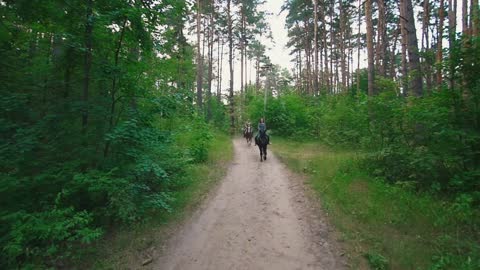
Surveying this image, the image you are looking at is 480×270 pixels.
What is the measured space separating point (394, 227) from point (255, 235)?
256 cm

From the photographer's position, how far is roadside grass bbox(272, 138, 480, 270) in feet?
12.0

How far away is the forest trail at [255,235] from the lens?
153 inches

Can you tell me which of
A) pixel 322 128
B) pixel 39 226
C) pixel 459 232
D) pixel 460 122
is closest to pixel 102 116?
pixel 39 226

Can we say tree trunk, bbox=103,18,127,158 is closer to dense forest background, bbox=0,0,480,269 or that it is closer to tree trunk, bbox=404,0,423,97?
dense forest background, bbox=0,0,480,269

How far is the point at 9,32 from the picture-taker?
477cm

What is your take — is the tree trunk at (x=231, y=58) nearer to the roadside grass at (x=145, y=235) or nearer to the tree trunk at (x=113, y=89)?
the roadside grass at (x=145, y=235)

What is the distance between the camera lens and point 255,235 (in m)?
4.71

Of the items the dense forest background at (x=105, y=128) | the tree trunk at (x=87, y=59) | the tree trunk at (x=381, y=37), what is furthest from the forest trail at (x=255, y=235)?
the tree trunk at (x=381, y=37)

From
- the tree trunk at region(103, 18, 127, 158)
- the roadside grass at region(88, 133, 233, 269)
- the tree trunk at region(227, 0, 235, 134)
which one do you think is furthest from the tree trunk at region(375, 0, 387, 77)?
the tree trunk at region(103, 18, 127, 158)

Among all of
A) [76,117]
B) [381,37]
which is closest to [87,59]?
[76,117]

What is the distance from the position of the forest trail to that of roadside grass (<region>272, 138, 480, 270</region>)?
1.44ft

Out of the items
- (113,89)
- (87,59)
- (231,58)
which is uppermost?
(231,58)

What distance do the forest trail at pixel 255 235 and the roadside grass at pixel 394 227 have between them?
17.3 inches

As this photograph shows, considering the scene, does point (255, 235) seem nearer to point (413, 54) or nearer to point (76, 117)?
point (76, 117)
